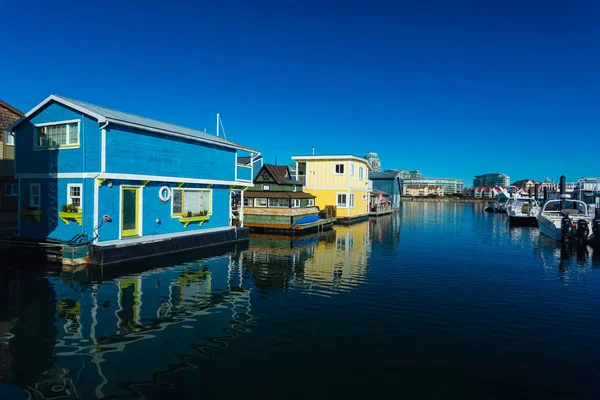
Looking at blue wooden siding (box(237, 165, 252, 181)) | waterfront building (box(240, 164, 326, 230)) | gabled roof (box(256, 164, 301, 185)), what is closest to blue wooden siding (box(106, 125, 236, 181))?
blue wooden siding (box(237, 165, 252, 181))

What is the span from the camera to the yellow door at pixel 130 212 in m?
19.7

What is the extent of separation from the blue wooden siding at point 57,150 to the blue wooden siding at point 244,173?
1179 centimetres

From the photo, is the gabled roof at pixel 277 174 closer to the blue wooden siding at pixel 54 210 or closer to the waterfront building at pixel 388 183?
the blue wooden siding at pixel 54 210

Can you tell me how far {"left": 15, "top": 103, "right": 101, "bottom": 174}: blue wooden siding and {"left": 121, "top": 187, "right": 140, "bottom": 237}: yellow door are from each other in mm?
2329

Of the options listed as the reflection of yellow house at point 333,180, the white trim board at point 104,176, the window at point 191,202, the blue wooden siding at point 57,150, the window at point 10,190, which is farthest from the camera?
the reflection of yellow house at point 333,180

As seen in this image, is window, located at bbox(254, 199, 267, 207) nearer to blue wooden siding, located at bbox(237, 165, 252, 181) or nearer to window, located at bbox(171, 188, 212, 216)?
blue wooden siding, located at bbox(237, 165, 252, 181)

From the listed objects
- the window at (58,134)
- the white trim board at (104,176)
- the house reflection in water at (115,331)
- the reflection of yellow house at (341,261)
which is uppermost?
the window at (58,134)

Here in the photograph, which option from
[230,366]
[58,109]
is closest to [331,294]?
[230,366]

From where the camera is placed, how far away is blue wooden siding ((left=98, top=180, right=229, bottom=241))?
18.6 meters

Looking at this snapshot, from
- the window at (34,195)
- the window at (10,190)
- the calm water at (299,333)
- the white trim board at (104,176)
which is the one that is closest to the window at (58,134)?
the white trim board at (104,176)

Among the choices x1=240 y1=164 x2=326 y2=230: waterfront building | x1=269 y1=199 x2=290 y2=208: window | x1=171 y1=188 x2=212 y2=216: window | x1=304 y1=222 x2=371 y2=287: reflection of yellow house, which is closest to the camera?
x1=304 y1=222 x2=371 y2=287: reflection of yellow house

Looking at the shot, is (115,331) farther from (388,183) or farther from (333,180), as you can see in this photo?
(388,183)

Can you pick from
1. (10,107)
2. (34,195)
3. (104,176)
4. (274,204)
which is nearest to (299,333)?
(104,176)

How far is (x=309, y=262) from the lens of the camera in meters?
21.0
